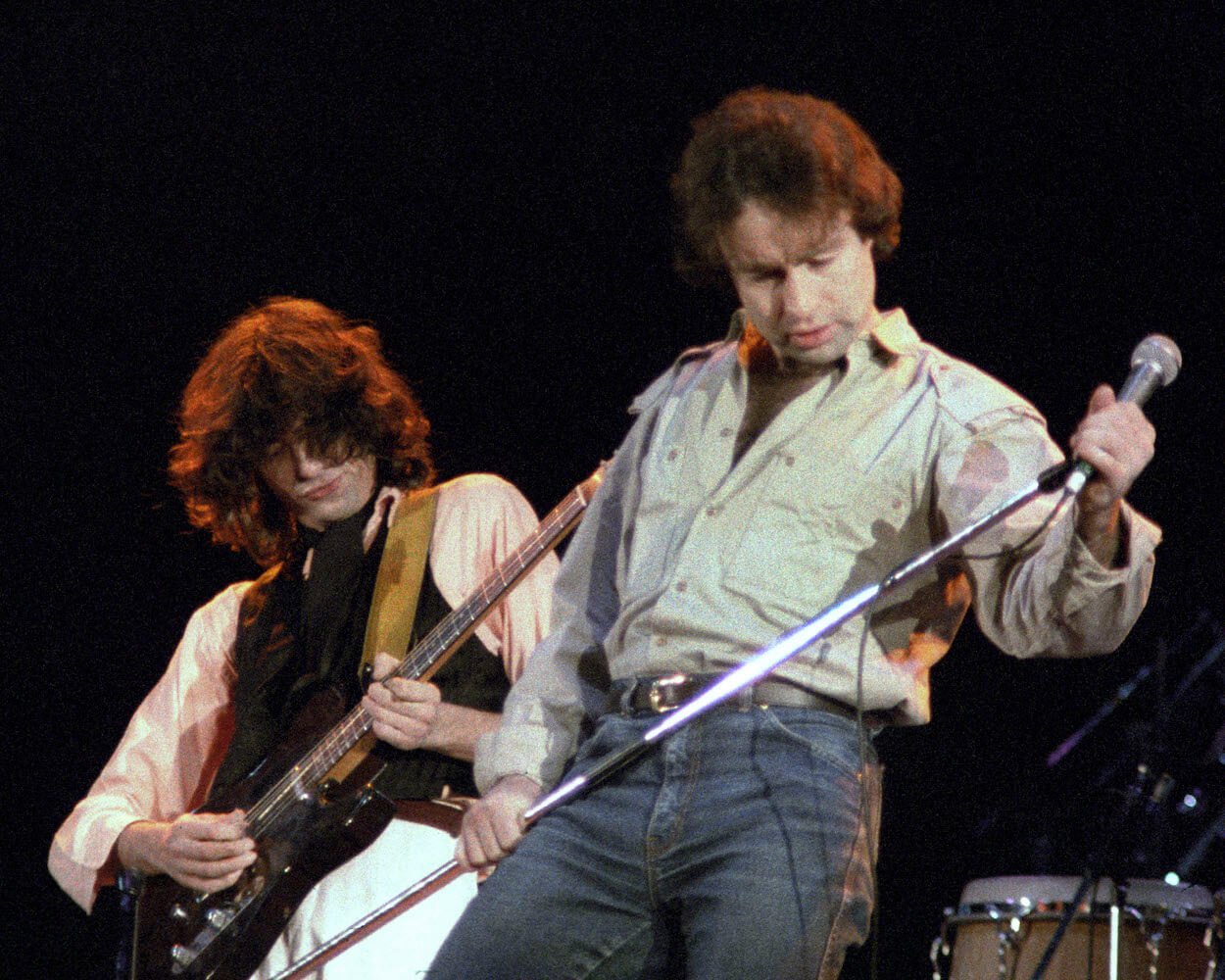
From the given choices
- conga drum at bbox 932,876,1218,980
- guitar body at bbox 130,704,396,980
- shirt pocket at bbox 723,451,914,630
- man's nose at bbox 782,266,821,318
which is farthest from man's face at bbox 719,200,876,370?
guitar body at bbox 130,704,396,980

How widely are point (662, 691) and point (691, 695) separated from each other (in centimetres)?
4

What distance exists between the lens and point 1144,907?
3084 mm

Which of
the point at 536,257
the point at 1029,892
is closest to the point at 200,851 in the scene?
the point at 1029,892

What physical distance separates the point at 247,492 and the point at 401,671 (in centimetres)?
87

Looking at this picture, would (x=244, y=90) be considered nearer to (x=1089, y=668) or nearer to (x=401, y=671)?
(x=401, y=671)

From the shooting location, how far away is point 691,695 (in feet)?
6.42

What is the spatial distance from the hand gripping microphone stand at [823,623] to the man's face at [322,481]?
5.59ft

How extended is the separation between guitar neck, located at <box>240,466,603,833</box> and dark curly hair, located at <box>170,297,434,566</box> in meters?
0.61

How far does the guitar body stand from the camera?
10.7ft

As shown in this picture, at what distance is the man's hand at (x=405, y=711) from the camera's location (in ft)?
10.4

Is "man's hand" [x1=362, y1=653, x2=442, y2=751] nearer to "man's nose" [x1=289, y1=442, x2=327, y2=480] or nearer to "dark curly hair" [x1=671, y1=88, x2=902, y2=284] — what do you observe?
"man's nose" [x1=289, y1=442, x2=327, y2=480]

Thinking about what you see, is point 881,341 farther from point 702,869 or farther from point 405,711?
point 405,711

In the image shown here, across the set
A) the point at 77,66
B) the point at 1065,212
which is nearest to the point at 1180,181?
the point at 1065,212

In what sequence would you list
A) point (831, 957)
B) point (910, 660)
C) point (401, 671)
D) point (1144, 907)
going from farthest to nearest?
point (401, 671)
point (1144, 907)
point (910, 660)
point (831, 957)
